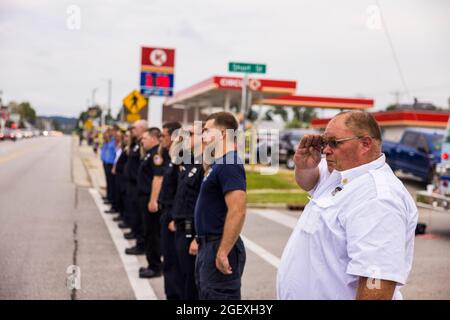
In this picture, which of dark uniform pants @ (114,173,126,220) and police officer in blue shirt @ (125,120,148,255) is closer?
police officer in blue shirt @ (125,120,148,255)

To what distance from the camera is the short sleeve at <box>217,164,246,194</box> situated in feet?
13.0

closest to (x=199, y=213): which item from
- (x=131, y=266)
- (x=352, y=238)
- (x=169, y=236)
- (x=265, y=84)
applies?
(x=169, y=236)

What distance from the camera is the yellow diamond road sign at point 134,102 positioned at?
1484 centimetres

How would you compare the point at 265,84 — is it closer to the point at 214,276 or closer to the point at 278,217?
the point at 278,217

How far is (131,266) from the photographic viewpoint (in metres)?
7.44

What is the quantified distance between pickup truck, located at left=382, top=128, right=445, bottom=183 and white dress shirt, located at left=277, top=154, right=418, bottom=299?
631 inches

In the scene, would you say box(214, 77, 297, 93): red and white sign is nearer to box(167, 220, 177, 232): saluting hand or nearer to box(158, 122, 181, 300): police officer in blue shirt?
box(158, 122, 181, 300): police officer in blue shirt

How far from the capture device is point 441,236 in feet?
34.4

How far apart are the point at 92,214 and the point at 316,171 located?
9.96 m

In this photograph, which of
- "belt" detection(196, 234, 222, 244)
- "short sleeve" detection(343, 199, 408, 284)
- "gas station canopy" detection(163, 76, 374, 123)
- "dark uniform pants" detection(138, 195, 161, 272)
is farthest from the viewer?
"gas station canopy" detection(163, 76, 374, 123)

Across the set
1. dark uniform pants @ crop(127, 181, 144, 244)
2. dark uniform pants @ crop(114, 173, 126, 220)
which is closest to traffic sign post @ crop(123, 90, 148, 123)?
dark uniform pants @ crop(114, 173, 126, 220)

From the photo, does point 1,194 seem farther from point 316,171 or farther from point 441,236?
point 316,171
